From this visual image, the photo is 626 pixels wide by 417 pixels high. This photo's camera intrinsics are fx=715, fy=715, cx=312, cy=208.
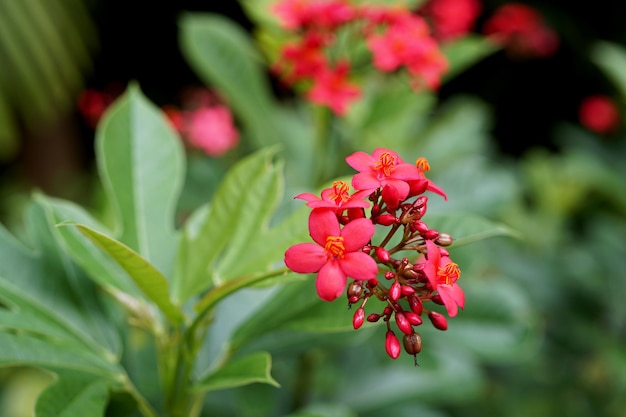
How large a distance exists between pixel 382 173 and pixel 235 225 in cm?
22

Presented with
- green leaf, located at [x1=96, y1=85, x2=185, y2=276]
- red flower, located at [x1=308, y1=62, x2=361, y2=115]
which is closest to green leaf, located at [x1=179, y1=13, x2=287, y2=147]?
red flower, located at [x1=308, y1=62, x2=361, y2=115]

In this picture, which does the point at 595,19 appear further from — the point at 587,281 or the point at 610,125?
the point at 587,281

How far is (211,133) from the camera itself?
1.75 m

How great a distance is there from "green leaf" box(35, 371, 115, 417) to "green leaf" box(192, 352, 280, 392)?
0.33ft

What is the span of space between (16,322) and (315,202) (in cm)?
36

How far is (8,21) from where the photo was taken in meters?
2.13

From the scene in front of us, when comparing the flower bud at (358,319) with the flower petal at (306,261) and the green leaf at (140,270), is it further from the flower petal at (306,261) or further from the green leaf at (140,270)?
the green leaf at (140,270)

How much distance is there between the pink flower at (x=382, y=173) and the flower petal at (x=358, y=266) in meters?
0.07

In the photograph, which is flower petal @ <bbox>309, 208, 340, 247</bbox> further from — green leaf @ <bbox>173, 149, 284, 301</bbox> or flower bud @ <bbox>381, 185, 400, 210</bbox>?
green leaf @ <bbox>173, 149, 284, 301</bbox>

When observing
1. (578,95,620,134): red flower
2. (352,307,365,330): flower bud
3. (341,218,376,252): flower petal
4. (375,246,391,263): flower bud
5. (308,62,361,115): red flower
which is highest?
(341,218,376,252): flower petal

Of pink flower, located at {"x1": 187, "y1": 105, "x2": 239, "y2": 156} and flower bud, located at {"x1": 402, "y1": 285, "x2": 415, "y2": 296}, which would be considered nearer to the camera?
flower bud, located at {"x1": 402, "y1": 285, "x2": 415, "y2": 296}

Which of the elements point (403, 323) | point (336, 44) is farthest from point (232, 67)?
point (403, 323)

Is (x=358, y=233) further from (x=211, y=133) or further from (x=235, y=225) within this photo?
(x=211, y=133)

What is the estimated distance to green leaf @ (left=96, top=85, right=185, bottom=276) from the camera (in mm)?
873
